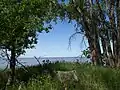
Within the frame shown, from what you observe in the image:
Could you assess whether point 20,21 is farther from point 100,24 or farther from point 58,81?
point 100,24

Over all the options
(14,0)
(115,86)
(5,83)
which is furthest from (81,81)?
(14,0)

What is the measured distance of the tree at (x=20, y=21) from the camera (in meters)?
13.5

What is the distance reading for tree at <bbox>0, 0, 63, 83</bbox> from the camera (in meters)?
13.5

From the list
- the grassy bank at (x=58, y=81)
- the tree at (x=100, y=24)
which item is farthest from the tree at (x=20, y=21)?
the tree at (x=100, y=24)

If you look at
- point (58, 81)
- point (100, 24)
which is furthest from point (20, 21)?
point (100, 24)

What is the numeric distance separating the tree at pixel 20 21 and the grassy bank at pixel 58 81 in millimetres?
1480

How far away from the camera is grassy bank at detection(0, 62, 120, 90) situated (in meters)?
14.1

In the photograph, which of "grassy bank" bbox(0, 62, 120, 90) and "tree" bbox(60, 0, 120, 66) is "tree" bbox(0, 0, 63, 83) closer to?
"grassy bank" bbox(0, 62, 120, 90)

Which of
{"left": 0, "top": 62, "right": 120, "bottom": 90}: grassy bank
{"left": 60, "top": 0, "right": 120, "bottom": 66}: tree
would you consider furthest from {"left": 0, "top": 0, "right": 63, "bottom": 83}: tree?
{"left": 60, "top": 0, "right": 120, "bottom": 66}: tree

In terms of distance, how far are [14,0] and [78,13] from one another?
6.50 metres

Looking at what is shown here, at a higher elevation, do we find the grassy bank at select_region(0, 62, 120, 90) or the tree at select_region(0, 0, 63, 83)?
the tree at select_region(0, 0, 63, 83)

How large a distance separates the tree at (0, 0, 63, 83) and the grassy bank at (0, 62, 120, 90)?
1.48 m

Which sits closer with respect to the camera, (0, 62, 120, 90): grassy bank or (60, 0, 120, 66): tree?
(0, 62, 120, 90): grassy bank

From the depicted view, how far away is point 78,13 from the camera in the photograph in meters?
19.8
